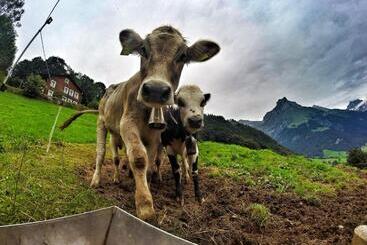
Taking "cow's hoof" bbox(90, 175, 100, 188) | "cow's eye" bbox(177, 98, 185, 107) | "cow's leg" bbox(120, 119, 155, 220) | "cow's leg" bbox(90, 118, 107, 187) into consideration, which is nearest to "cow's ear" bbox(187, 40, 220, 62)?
"cow's leg" bbox(120, 119, 155, 220)

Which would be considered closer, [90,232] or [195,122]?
[90,232]

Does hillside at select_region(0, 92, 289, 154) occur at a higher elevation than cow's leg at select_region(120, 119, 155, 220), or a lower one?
higher

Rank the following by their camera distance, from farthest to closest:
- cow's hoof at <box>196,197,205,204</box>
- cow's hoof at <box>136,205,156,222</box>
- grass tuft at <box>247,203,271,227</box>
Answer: cow's hoof at <box>196,197,205,204</box> → grass tuft at <box>247,203,271,227</box> → cow's hoof at <box>136,205,156,222</box>

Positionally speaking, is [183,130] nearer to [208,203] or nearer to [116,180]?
[208,203]

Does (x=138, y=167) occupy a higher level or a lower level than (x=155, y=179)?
higher

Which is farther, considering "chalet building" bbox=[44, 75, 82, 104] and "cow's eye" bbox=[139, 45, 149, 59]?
"chalet building" bbox=[44, 75, 82, 104]

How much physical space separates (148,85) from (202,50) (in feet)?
5.23

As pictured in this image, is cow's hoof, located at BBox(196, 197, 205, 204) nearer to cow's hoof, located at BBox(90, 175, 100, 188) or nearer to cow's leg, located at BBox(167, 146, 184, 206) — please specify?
cow's leg, located at BBox(167, 146, 184, 206)

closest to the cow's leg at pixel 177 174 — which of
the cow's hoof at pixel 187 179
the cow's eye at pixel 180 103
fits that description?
the cow's eye at pixel 180 103

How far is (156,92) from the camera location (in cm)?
488

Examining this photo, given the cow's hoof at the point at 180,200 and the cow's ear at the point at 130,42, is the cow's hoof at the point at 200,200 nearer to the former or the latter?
the cow's hoof at the point at 180,200

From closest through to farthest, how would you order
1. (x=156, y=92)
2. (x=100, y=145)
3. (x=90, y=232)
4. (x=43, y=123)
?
(x=90, y=232)
(x=156, y=92)
(x=100, y=145)
(x=43, y=123)

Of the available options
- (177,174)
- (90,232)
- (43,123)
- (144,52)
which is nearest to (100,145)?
(177,174)

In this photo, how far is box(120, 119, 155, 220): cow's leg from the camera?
15.7ft
